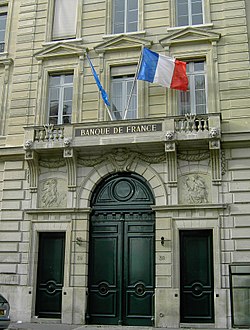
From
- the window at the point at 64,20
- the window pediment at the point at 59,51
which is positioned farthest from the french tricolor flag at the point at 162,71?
the window at the point at 64,20

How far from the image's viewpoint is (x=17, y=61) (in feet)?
62.1

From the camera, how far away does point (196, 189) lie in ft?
51.1

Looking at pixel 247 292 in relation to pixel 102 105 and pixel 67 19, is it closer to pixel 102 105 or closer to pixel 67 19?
pixel 102 105

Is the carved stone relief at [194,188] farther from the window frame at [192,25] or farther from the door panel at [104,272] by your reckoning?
the window frame at [192,25]

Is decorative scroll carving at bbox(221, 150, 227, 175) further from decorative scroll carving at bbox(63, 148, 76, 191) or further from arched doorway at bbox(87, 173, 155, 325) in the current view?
decorative scroll carving at bbox(63, 148, 76, 191)

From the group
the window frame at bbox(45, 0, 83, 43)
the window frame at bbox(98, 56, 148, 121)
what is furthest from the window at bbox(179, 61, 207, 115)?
the window frame at bbox(45, 0, 83, 43)

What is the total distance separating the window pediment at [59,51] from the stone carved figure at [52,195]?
5304mm

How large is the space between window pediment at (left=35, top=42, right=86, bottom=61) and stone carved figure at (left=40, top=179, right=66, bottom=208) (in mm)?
5304

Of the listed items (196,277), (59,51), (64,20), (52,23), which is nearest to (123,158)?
(196,277)

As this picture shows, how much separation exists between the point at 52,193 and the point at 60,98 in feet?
13.2

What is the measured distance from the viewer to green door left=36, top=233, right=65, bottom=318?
52.0 feet

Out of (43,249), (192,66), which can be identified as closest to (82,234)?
(43,249)

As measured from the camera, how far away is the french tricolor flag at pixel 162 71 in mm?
16094

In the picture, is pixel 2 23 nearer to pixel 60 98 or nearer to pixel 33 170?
pixel 60 98
